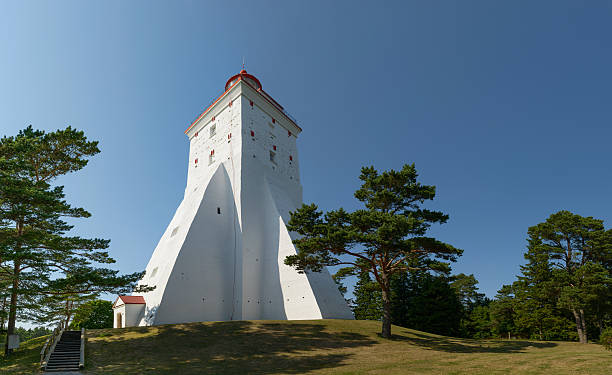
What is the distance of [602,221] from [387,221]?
21.7 meters

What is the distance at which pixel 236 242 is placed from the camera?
22.2 m

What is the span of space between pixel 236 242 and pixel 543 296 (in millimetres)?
24886

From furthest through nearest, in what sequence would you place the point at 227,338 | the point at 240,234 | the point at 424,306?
the point at 424,306, the point at 240,234, the point at 227,338

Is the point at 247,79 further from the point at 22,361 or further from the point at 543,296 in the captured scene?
the point at 543,296

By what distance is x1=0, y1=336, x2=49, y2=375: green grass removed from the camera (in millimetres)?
11211

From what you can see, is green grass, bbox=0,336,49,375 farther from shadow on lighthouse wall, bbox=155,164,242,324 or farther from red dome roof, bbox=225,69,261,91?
red dome roof, bbox=225,69,261,91

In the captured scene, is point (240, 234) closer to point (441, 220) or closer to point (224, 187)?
point (224, 187)

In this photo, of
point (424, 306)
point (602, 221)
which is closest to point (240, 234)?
point (424, 306)

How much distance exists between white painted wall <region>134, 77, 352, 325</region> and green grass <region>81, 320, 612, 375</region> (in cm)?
261

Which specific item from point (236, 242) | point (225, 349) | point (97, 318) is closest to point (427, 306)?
point (236, 242)

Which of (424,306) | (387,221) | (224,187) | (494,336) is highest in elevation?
(224,187)

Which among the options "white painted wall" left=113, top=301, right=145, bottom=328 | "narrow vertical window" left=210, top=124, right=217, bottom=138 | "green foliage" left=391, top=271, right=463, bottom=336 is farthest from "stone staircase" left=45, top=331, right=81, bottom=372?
"green foliage" left=391, top=271, right=463, bottom=336

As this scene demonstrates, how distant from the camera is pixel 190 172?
29156 mm

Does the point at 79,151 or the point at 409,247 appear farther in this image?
the point at 79,151
